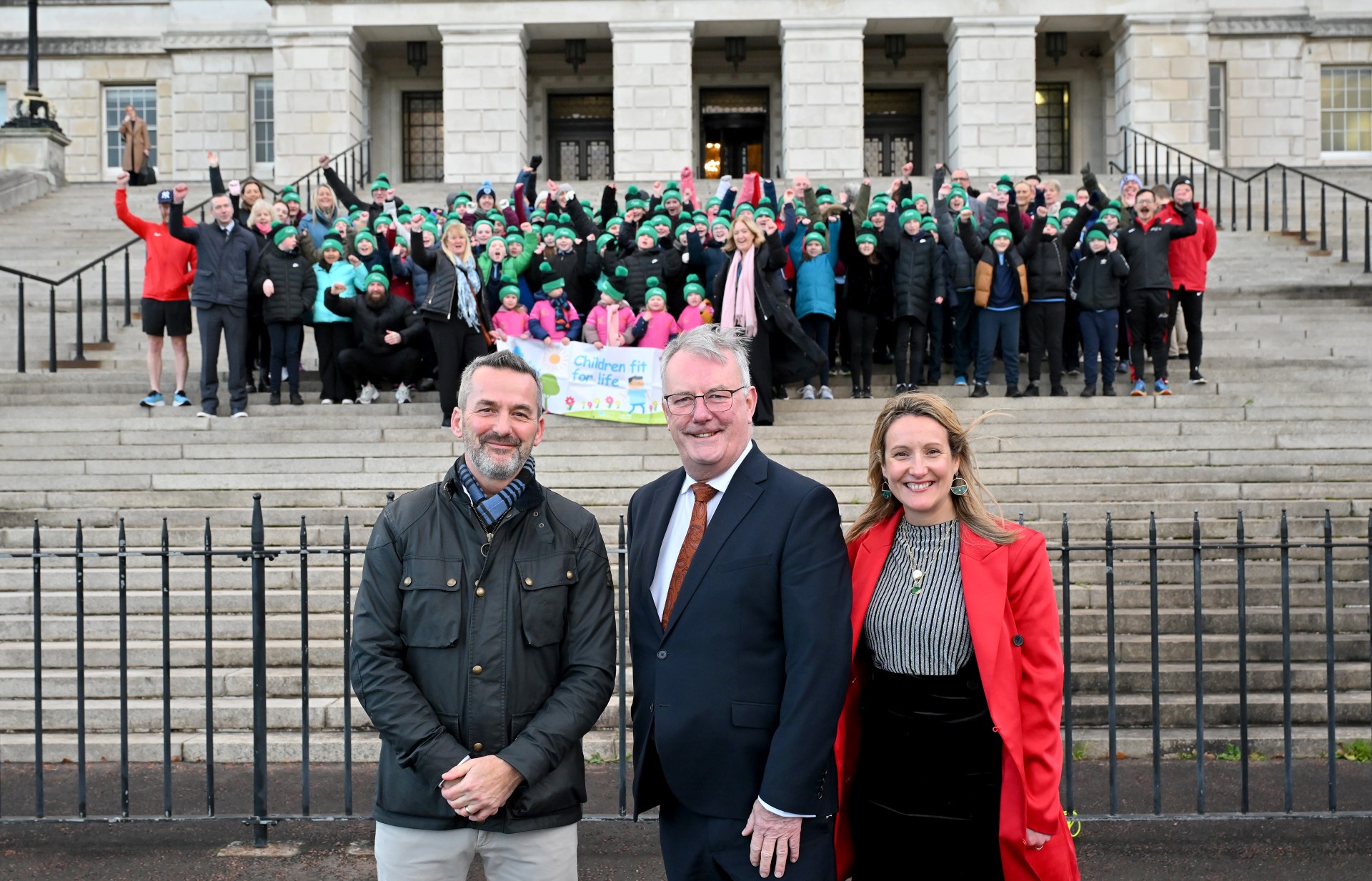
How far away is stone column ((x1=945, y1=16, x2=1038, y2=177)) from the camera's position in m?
27.9

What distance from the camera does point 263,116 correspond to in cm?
3259

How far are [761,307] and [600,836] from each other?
6.77 m

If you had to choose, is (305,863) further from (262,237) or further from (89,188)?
(89,188)

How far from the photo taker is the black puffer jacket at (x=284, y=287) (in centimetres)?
1259

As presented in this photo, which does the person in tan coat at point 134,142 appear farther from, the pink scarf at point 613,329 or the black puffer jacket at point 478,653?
the black puffer jacket at point 478,653

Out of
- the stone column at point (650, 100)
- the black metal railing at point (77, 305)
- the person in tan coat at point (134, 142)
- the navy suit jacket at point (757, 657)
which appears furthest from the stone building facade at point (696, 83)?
the navy suit jacket at point (757, 657)

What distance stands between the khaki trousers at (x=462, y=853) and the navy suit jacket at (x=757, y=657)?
350 millimetres

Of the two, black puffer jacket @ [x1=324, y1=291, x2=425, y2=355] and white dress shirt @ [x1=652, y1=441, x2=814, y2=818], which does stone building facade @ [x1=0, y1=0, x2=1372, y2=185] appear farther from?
white dress shirt @ [x1=652, y1=441, x2=814, y2=818]

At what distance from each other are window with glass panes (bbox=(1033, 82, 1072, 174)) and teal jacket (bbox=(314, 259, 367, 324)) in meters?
23.4

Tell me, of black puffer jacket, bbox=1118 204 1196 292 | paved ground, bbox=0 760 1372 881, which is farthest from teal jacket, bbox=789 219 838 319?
paved ground, bbox=0 760 1372 881

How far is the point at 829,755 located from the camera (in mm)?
3531

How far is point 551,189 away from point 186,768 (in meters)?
11.1

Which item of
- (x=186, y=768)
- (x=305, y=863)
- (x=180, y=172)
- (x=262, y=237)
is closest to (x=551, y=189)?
(x=262, y=237)

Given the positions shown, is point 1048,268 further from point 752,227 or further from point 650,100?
point 650,100
